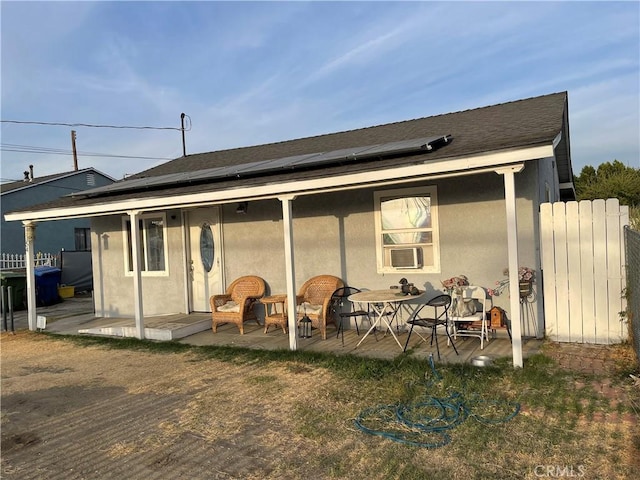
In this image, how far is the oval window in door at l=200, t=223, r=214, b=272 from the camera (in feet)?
30.9

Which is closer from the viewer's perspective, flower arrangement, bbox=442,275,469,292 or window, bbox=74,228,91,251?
flower arrangement, bbox=442,275,469,292

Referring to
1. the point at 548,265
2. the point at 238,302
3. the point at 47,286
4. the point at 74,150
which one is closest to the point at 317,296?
the point at 238,302

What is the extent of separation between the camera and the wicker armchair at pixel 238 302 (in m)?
7.86

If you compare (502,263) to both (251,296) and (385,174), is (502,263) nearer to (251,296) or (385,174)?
(385,174)

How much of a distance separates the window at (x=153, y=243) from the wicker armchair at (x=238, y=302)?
211cm

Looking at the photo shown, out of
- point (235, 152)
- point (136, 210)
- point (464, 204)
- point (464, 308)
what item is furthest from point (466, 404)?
point (235, 152)

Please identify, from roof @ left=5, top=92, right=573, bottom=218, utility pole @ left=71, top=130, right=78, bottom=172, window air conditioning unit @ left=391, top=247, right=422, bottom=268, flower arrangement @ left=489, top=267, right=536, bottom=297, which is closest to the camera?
roof @ left=5, top=92, right=573, bottom=218

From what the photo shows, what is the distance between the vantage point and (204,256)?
31.2 ft

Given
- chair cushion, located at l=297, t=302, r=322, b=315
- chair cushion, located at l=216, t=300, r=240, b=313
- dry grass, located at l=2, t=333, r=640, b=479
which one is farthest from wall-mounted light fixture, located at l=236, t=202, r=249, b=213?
dry grass, located at l=2, t=333, r=640, b=479

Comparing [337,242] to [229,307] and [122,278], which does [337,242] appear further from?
[122,278]

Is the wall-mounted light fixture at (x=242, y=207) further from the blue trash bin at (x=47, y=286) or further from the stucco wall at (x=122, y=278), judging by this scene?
the blue trash bin at (x=47, y=286)

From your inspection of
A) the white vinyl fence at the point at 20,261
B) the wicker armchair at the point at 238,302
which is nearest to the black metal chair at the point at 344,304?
the wicker armchair at the point at 238,302

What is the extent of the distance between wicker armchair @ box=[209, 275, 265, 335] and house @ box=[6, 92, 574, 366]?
255 mm

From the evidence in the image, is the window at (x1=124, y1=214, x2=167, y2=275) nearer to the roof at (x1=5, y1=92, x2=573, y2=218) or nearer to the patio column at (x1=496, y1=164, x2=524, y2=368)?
the roof at (x1=5, y1=92, x2=573, y2=218)
